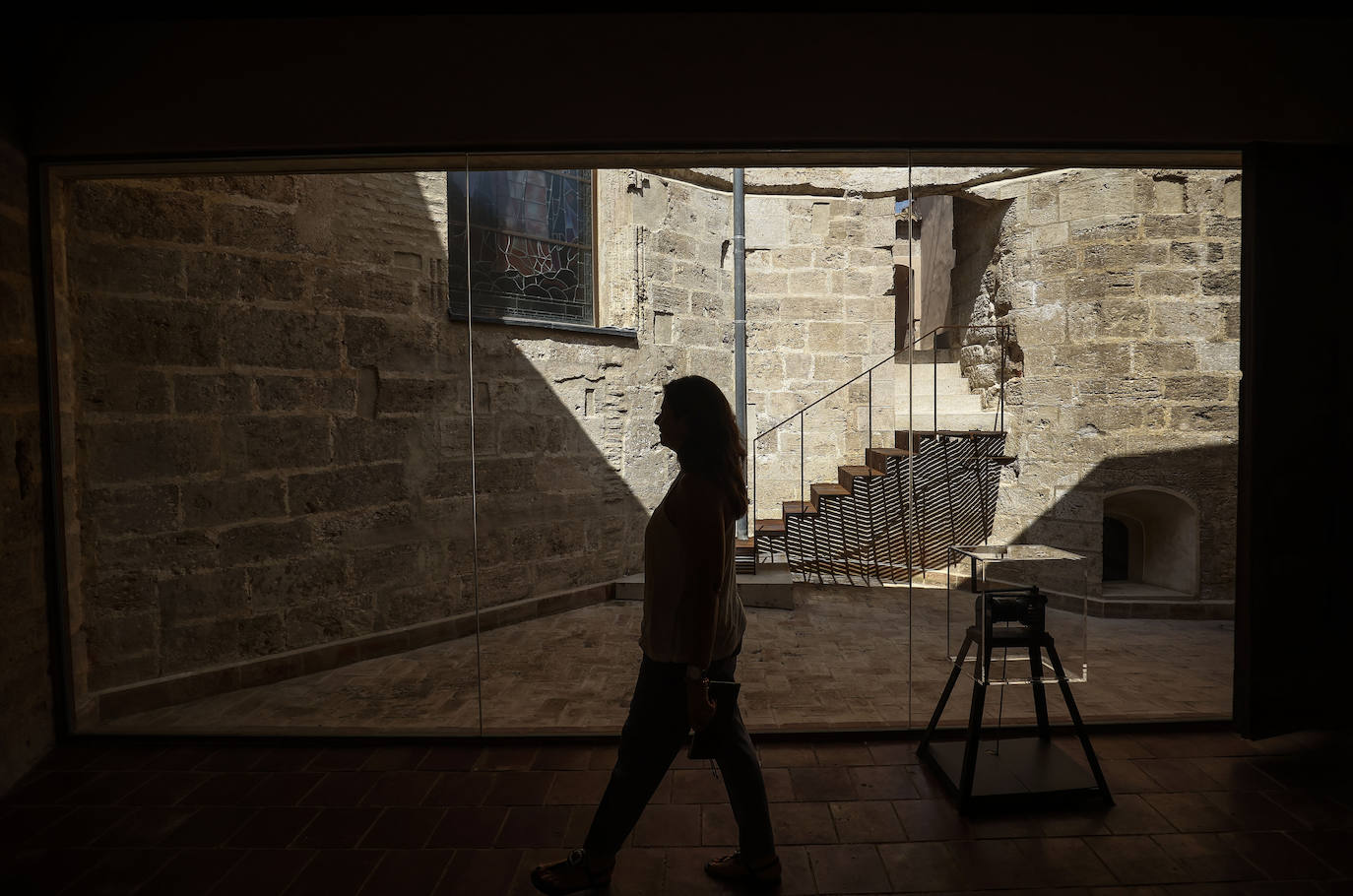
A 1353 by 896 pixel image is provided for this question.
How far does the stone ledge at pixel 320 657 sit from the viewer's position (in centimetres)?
372

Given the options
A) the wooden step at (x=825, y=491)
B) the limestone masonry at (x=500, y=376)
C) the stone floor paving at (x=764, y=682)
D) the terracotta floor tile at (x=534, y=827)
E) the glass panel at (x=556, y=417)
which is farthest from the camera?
the wooden step at (x=825, y=491)

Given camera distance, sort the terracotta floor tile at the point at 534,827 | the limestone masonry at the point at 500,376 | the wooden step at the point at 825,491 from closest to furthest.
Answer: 1. the terracotta floor tile at the point at 534,827
2. the limestone masonry at the point at 500,376
3. the wooden step at the point at 825,491

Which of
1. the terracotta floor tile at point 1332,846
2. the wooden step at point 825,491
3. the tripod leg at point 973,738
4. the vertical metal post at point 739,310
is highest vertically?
the vertical metal post at point 739,310

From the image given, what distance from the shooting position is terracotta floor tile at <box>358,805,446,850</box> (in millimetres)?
2451

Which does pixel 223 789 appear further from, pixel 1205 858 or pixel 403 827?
pixel 1205 858

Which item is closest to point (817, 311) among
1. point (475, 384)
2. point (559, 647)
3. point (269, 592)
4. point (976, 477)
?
point (976, 477)

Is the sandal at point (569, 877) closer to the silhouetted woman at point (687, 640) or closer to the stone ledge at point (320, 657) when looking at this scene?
Answer: the silhouetted woman at point (687, 640)

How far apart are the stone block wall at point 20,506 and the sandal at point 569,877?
2.11 meters

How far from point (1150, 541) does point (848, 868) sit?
190 inches

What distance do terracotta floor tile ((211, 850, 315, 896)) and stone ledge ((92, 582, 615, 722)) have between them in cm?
174

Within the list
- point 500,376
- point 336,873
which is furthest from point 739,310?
point 336,873

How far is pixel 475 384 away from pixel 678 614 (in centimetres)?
365

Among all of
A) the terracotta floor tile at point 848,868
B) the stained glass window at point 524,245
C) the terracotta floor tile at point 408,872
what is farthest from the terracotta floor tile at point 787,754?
the stained glass window at point 524,245

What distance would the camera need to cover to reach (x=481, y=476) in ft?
17.6
